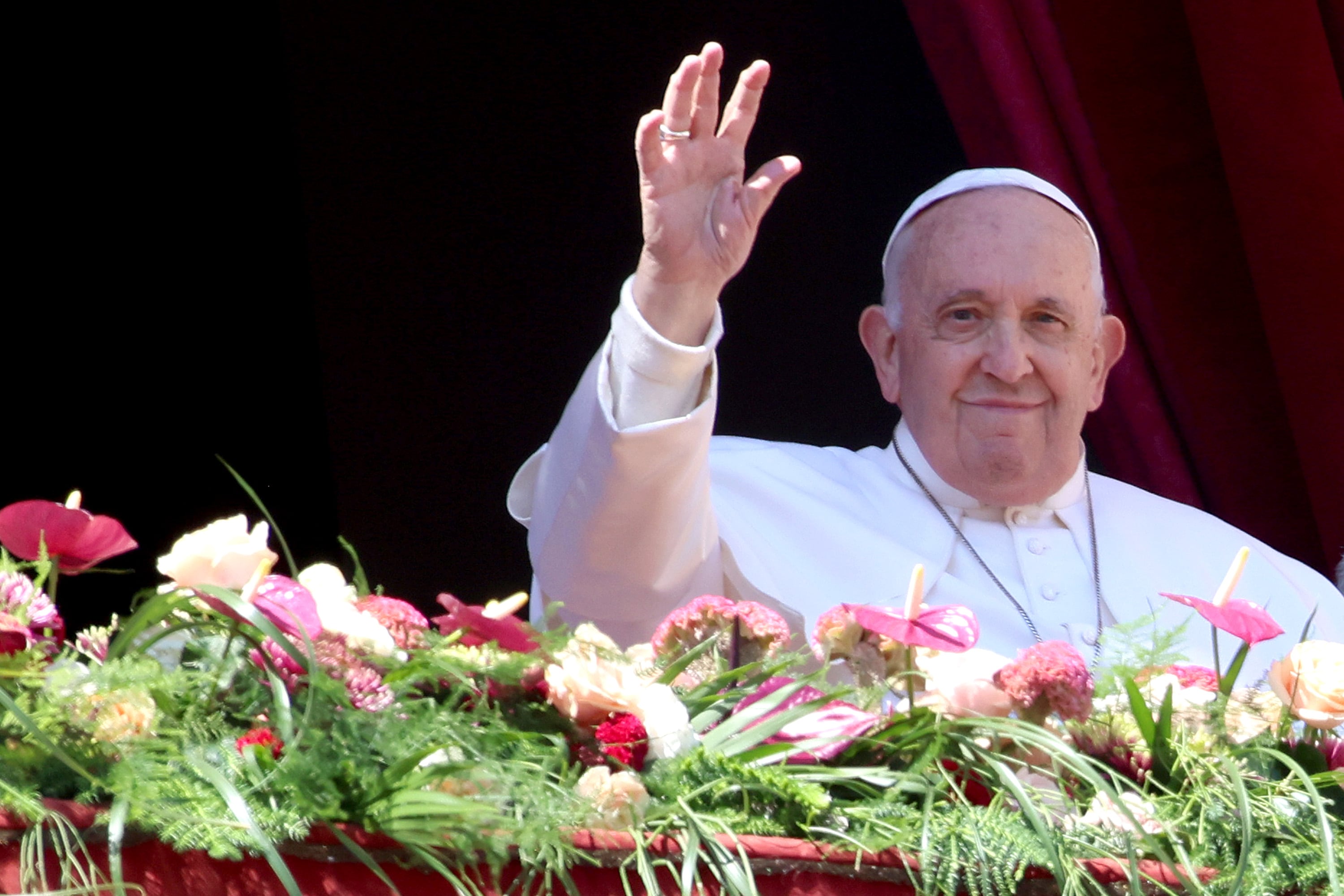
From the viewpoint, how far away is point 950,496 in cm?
316

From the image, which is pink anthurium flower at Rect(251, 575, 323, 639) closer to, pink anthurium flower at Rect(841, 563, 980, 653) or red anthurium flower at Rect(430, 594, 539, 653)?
red anthurium flower at Rect(430, 594, 539, 653)

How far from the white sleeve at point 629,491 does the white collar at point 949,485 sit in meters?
0.51

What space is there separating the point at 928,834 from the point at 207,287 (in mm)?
3206

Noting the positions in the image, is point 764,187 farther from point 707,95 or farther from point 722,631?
point 722,631

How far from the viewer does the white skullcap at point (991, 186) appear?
322cm

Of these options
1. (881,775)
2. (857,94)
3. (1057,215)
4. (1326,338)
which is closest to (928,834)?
(881,775)

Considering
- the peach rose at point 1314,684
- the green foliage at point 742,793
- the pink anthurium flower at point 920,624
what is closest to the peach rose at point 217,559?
the green foliage at point 742,793

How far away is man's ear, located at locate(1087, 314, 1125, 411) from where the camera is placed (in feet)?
10.6

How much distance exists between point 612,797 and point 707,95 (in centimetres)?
135

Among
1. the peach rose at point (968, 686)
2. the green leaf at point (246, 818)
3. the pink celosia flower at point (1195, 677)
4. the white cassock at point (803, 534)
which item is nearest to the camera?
the green leaf at point (246, 818)

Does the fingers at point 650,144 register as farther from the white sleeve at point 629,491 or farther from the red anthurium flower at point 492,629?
the red anthurium flower at point 492,629

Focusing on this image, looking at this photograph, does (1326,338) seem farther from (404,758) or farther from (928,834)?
(404,758)

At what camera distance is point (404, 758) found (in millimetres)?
1163

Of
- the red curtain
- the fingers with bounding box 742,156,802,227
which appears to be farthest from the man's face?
the fingers with bounding box 742,156,802,227
